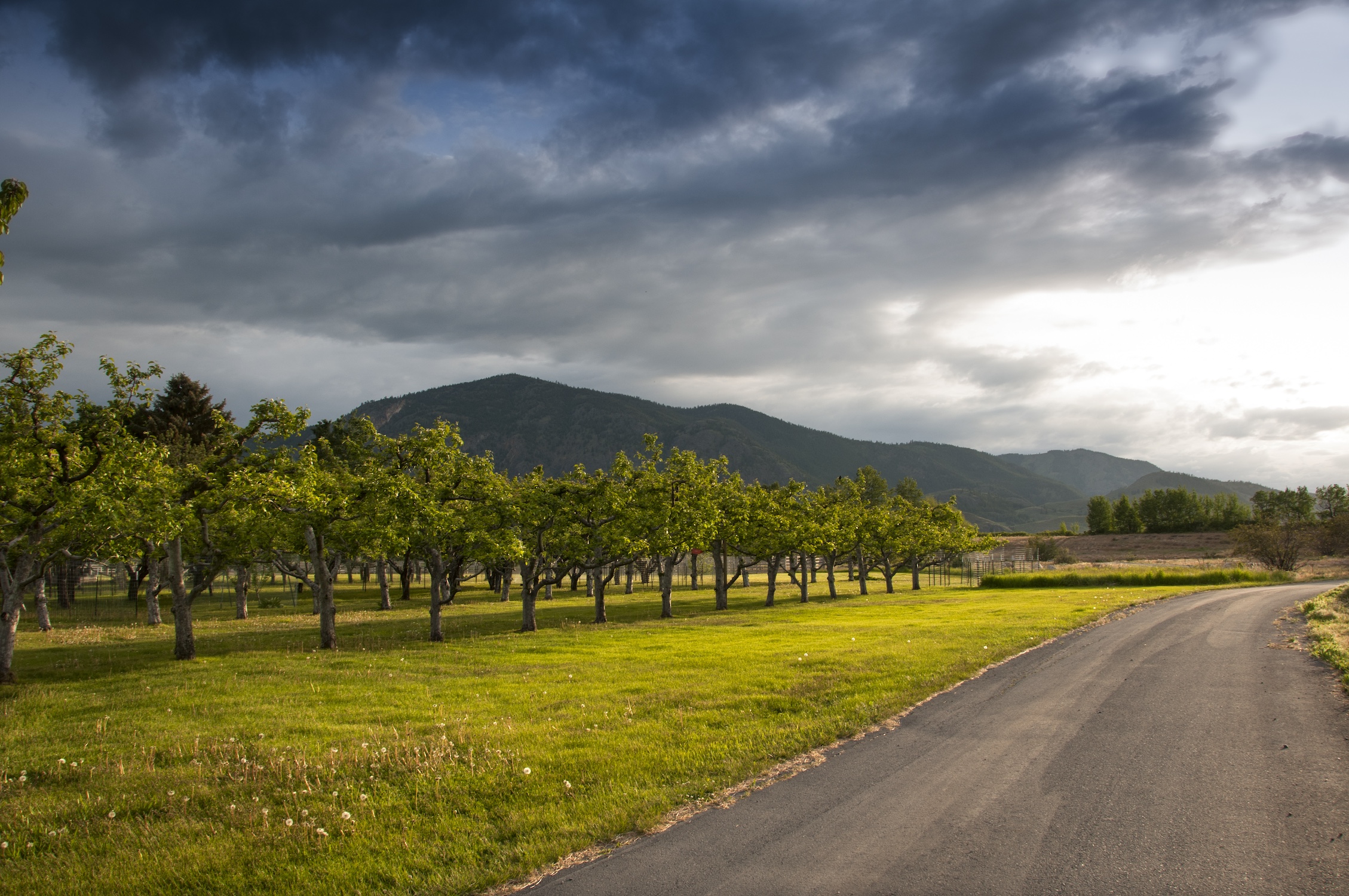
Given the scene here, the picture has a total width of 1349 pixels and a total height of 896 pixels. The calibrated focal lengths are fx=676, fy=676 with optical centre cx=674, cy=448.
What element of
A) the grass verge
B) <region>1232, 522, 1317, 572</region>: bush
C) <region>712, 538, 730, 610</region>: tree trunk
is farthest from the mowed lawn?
<region>1232, 522, 1317, 572</region>: bush

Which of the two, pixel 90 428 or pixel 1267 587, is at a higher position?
pixel 90 428

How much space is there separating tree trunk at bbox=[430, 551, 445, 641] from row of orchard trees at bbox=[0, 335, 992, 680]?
0.10 metres

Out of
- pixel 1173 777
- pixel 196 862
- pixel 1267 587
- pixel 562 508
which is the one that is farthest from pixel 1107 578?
pixel 196 862

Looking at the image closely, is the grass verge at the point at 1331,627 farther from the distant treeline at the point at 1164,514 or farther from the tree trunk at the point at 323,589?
the distant treeline at the point at 1164,514

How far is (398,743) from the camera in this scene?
47.1 ft

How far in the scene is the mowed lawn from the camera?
378 inches

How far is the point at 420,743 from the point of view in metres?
14.2

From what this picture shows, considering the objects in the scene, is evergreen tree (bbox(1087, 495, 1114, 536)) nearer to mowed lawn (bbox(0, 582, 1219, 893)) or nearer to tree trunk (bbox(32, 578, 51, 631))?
mowed lawn (bbox(0, 582, 1219, 893))

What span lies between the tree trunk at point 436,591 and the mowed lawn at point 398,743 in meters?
1.42

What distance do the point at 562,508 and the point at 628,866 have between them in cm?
3481

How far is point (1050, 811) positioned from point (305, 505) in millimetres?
30337

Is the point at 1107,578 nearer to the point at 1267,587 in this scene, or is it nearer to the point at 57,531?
the point at 1267,587

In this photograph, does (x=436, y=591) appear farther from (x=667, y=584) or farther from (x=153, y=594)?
(x=153, y=594)

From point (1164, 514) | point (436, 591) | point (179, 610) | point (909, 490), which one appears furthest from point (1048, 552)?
point (179, 610)
